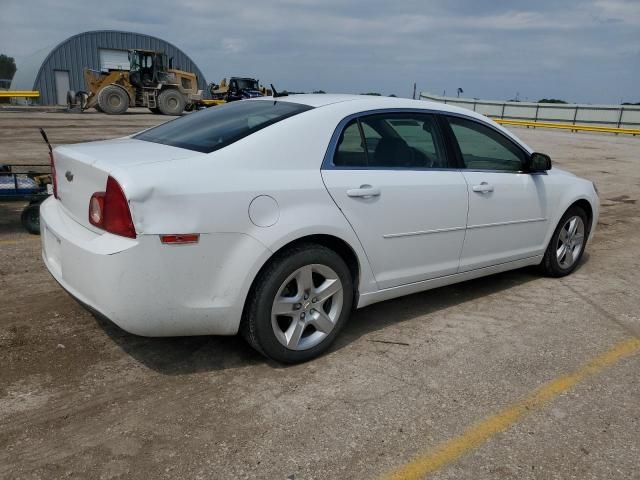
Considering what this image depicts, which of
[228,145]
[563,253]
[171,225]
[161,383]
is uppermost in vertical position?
[228,145]

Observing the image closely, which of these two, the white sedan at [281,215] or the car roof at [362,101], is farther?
the car roof at [362,101]

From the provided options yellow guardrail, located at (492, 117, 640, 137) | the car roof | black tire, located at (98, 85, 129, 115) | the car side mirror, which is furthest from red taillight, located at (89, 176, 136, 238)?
yellow guardrail, located at (492, 117, 640, 137)

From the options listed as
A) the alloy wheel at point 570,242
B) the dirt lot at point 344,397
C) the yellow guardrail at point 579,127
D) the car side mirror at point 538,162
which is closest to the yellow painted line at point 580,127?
the yellow guardrail at point 579,127

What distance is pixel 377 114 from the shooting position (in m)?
3.61

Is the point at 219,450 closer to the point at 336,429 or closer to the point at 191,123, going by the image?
the point at 336,429

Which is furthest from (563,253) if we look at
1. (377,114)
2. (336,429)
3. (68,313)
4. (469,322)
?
(68,313)

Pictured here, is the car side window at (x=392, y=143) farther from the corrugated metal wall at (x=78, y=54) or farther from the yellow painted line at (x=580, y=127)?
the corrugated metal wall at (x=78, y=54)

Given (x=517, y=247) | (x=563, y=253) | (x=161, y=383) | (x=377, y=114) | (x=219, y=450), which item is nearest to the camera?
(x=219, y=450)

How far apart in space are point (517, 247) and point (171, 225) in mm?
2915

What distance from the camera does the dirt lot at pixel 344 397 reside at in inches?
94.6

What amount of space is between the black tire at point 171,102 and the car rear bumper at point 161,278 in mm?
24819

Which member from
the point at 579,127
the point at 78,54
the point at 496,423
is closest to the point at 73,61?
the point at 78,54

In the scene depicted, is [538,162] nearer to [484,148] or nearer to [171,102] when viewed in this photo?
[484,148]

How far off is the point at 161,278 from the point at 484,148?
271 cm
